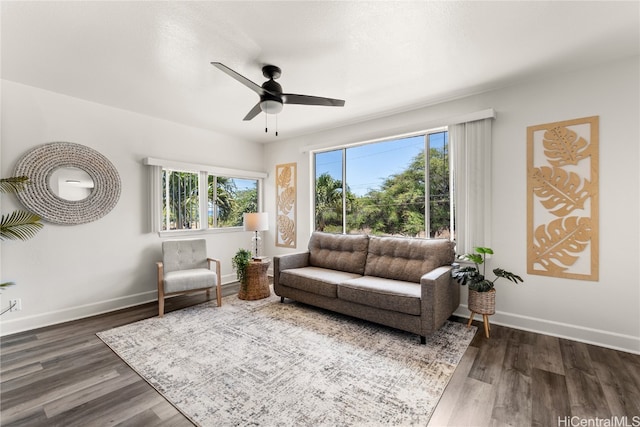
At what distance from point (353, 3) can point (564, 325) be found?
3.45m

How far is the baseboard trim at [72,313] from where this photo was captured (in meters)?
2.94

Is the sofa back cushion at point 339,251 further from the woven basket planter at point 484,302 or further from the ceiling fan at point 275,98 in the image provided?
the ceiling fan at point 275,98

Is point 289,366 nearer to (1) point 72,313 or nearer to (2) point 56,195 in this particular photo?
(1) point 72,313

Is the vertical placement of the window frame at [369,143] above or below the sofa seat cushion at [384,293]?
above

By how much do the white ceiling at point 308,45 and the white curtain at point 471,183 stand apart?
477 millimetres

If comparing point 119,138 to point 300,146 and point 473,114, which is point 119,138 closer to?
point 300,146

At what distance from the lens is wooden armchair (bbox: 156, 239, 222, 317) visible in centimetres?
337

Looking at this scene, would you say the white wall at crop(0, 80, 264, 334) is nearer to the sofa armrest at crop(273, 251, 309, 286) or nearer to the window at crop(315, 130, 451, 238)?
the sofa armrest at crop(273, 251, 309, 286)

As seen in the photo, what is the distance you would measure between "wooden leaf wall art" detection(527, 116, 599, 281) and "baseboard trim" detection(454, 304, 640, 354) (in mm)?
491

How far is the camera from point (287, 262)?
154 inches

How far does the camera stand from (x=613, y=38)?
222 cm

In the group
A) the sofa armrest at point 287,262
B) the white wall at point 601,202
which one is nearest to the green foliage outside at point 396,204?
the white wall at point 601,202

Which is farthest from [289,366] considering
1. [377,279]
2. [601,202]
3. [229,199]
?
[229,199]

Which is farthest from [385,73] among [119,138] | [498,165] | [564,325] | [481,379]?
[119,138]
